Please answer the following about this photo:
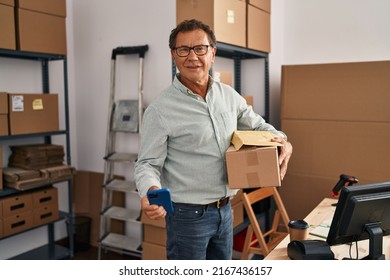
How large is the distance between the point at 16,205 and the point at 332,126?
2.34 metres

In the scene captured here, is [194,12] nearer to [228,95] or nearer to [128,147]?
[228,95]

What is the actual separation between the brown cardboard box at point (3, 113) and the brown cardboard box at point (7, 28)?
332mm

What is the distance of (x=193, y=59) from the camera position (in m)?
1.48

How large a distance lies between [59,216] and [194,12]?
194cm

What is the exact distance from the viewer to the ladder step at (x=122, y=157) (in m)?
3.03

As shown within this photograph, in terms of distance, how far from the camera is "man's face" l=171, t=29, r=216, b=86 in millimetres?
1488

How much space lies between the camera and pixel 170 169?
5.11 feet

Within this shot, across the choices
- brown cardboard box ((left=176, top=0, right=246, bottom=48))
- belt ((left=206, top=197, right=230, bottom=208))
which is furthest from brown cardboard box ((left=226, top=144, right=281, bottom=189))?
brown cardboard box ((left=176, top=0, right=246, bottom=48))

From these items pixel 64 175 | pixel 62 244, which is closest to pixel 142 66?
pixel 64 175

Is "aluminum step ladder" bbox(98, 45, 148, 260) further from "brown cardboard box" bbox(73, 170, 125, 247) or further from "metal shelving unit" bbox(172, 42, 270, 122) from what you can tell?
"metal shelving unit" bbox(172, 42, 270, 122)

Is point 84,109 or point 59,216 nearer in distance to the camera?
point 59,216

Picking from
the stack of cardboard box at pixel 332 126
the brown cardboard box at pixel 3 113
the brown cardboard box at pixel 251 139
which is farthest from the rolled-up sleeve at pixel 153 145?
the stack of cardboard box at pixel 332 126

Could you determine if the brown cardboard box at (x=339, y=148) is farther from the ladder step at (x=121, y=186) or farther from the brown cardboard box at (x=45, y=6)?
the brown cardboard box at (x=45, y=6)

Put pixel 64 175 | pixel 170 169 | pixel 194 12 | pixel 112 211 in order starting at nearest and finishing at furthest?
pixel 170 169 < pixel 194 12 < pixel 64 175 < pixel 112 211
